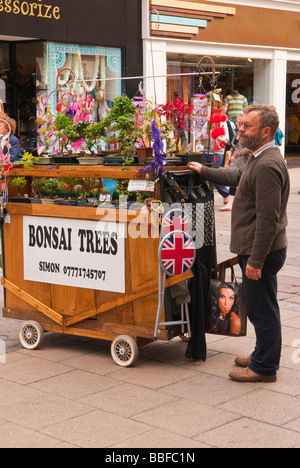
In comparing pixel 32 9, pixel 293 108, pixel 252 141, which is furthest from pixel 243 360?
pixel 293 108

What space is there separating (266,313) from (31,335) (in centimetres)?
189

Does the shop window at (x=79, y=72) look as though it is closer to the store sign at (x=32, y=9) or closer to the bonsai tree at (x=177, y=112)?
the store sign at (x=32, y=9)

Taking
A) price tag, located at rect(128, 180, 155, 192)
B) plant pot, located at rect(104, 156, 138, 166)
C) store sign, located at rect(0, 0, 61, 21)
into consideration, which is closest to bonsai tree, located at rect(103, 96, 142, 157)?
plant pot, located at rect(104, 156, 138, 166)

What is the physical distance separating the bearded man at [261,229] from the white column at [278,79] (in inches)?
541

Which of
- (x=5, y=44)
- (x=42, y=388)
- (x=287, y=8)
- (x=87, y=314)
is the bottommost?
(x=42, y=388)

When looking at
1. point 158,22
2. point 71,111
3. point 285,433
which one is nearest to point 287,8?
point 158,22

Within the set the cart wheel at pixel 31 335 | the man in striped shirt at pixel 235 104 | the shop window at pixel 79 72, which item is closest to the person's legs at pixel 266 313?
the cart wheel at pixel 31 335

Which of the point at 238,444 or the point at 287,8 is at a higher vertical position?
the point at 287,8

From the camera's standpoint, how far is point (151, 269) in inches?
204

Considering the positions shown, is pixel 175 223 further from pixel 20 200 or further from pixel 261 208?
pixel 20 200

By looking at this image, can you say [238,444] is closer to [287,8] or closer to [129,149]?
[129,149]

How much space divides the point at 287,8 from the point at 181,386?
49.4 ft

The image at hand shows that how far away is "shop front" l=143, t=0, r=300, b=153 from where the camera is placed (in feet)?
49.5

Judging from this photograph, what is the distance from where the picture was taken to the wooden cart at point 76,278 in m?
5.23
